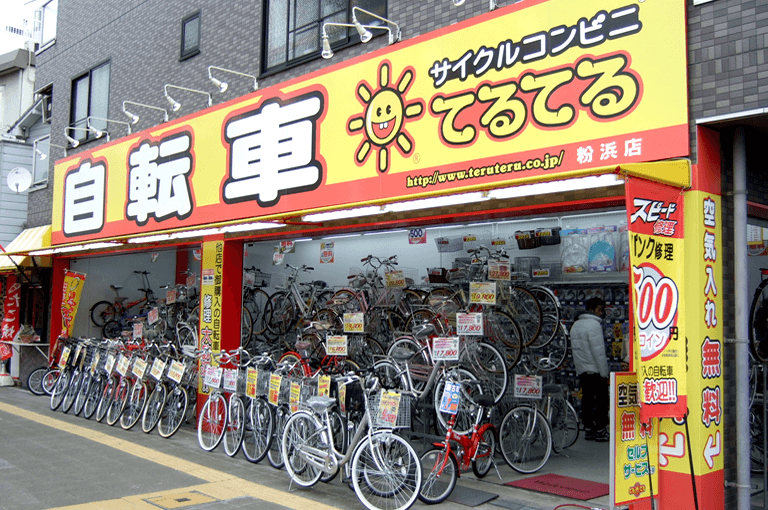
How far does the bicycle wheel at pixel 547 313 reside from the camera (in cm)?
995

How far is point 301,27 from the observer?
414 inches

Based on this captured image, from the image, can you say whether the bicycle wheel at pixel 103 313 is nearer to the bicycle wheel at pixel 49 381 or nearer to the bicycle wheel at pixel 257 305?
the bicycle wheel at pixel 49 381

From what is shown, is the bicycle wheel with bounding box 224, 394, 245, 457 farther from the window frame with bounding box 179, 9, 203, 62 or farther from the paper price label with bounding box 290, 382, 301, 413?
the window frame with bounding box 179, 9, 203, 62

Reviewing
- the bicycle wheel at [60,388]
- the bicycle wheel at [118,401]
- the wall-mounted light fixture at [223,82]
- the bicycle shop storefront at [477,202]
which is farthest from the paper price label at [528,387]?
the bicycle wheel at [60,388]

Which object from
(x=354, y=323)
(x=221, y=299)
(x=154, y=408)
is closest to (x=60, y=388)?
(x=154, y=408)

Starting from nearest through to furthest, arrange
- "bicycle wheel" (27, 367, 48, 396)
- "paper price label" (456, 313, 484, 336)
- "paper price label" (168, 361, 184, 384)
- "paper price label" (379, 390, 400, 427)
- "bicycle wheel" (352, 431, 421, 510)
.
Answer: "bicycle wheel" (352, 431, 421, 510) → "paper price label" (379, 390, 400, 427) → "paper price label" (456, 313, 484, 336) → "paper price label" (168, 361, 184, 384) → "bicycle wheel" (27, 367, 48, 396)

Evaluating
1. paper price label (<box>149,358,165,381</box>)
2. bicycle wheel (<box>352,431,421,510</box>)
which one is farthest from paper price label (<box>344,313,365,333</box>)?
bicycle wheel (<box>352,431,421,510</box>)

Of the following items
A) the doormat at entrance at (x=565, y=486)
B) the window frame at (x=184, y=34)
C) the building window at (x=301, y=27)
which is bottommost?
the doormat at entrance at (x=565, y=486)

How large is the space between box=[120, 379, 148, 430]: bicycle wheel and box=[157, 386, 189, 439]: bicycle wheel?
0.70 meters

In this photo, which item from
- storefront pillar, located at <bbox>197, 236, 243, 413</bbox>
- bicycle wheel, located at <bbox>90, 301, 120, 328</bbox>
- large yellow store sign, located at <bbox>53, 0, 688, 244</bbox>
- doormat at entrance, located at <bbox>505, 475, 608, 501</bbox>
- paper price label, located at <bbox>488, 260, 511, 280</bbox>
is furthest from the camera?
bicycle wheel, located at <bbox>90, 301, 120, 328</bbox>

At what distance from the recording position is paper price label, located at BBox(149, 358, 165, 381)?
413 inches

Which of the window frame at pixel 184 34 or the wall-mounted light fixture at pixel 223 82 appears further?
the window frame at pixel 184 34

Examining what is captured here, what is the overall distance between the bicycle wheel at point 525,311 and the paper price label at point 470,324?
1.31 m

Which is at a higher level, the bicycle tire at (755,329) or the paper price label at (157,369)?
the bicycle tire at (755,329)
